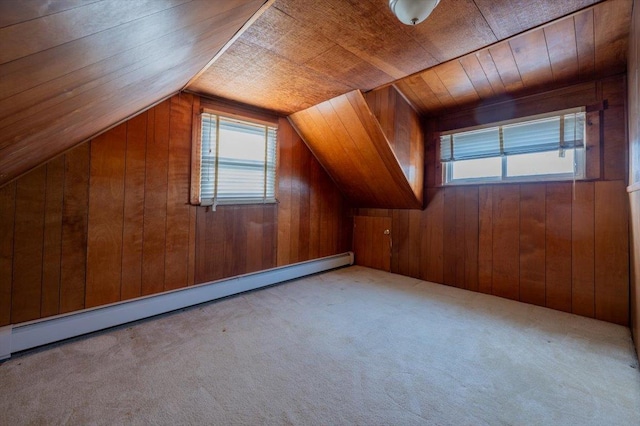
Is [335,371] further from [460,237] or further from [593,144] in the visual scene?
[593,144]

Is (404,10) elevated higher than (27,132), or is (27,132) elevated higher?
(404,10)

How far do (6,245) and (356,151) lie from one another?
114 inches

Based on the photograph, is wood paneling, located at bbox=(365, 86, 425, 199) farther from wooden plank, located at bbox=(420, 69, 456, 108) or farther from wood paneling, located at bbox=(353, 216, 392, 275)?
wood paneling, located at bbox=(353, 216, 392, 275)

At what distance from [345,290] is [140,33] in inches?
105

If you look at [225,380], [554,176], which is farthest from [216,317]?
[554,176]

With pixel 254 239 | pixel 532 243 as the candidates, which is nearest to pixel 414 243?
pixel 532 243

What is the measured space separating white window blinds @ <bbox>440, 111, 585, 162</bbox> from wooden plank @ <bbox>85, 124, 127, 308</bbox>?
124 inches

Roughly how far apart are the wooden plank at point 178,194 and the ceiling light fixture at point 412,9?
191cm

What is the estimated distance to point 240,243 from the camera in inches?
114

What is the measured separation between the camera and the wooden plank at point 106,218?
6.69ft

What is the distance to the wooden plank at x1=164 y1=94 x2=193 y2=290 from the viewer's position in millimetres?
2398

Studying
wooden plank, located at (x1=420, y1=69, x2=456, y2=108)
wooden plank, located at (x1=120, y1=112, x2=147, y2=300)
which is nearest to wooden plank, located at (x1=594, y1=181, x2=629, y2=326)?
wooden plank, located at (x1=420, y1=69, x2=456, y2=108)

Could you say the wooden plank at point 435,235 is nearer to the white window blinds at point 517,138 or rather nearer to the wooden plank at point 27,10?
the white window blinds at point 517,138

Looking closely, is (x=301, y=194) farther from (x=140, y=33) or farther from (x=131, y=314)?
(x=140, y=33)
